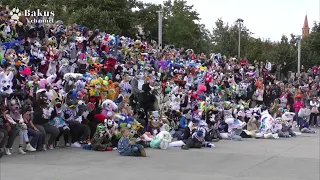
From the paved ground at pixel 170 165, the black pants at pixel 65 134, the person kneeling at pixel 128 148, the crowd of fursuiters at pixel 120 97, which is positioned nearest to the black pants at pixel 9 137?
the crowd of fursuiters at pixel 120 97

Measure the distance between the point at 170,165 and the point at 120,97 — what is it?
14.5 ft

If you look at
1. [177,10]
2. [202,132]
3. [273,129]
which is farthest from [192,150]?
[177,10]

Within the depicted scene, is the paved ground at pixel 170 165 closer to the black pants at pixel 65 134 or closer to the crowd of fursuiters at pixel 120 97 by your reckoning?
the black pants at pixel 65 134

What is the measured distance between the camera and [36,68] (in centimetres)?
1631

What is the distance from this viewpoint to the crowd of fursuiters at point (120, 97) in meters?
12.4

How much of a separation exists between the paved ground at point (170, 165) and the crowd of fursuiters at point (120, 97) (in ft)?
1.98

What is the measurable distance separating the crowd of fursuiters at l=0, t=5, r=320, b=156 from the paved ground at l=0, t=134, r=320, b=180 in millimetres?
605

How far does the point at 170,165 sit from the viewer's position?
1109cm

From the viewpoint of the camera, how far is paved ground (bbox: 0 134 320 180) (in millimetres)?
9650

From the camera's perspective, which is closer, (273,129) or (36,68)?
(36,68)

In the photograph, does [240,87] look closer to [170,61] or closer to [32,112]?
[170,61]

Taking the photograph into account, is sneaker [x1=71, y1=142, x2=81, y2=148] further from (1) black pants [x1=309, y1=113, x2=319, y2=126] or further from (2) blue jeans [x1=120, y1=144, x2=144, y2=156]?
(1) black pants [x1=309, y1=113, x2=319, y2=126]

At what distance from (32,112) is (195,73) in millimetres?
11810

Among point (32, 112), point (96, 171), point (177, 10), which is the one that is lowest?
point (96, 171)
